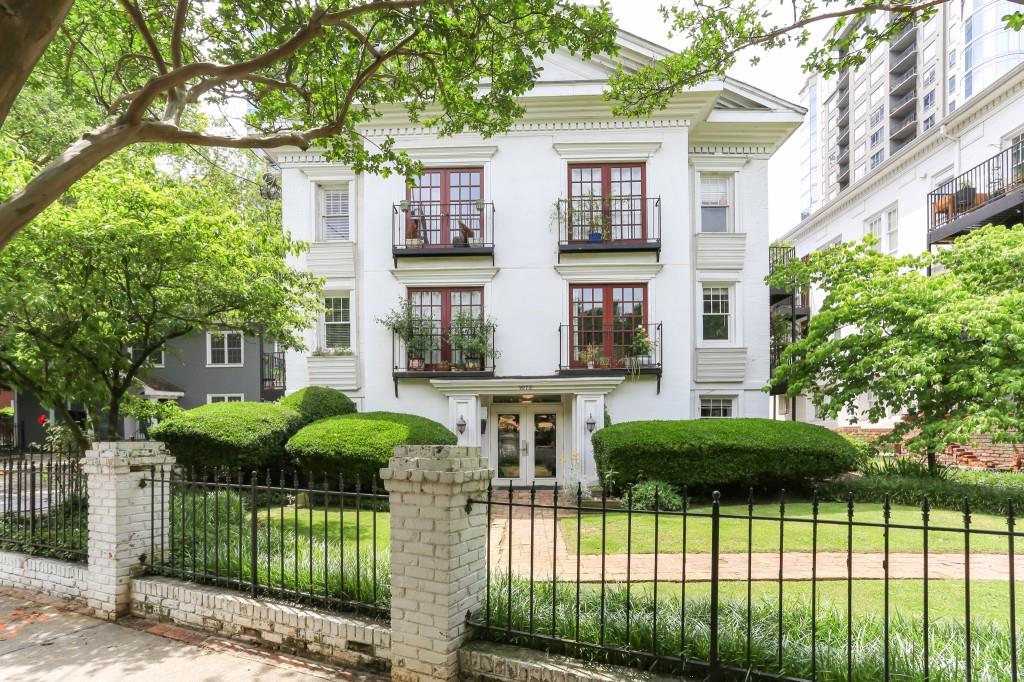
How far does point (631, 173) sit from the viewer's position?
14.9 metres

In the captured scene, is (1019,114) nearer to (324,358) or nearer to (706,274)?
(706,274)

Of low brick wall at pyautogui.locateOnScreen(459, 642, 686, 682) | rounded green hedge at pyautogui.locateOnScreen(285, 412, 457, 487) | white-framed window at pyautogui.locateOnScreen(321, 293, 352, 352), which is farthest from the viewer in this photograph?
white-framed window at pyautogui.locateOnScreen(321, 293, 352, 352)

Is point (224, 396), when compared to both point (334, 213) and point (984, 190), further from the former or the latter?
point (984, 190)

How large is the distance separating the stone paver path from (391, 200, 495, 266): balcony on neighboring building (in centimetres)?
879

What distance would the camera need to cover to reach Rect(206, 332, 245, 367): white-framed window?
24.7 m

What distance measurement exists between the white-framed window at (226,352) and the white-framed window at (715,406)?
774 inches

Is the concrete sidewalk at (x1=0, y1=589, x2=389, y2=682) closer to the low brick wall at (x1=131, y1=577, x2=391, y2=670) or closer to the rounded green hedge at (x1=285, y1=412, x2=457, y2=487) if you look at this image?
the low brick wall at (x1=131, y1=577, x2=391, y2=670)

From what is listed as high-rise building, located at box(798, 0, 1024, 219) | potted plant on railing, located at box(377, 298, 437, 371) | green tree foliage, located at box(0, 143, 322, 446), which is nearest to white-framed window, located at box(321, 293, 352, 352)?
potted plant on railing, located at box(377, 298, 437, 371)

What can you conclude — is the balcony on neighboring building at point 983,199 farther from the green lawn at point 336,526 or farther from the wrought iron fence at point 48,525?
the wrought iron fence at point 48,525

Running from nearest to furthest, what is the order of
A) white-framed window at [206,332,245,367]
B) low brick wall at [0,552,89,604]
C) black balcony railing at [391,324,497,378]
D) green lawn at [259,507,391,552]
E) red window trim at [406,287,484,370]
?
low brick wall at [0,552,89,604], green lawn at [259,507,391,552], black balcony railing at [391,324,497,378], red window trim at [406,287,484,370], white-framed window at [206,332,245,367]

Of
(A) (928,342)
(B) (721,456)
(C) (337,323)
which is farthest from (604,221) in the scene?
(C) (337,323)

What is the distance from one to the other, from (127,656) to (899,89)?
47969 millimetres

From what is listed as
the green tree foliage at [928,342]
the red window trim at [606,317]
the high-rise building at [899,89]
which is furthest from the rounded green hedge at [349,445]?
the high-rise building at [899,89]

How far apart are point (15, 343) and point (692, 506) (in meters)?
11.7
